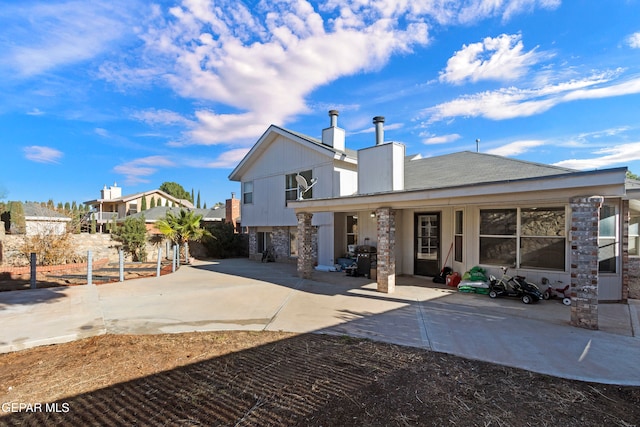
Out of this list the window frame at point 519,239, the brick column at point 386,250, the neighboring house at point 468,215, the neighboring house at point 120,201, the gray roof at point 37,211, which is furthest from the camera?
the neighboring house at point 120,201

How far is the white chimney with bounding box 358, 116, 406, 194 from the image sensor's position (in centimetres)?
1092

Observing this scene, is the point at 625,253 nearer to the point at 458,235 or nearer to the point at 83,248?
the point at 458,235

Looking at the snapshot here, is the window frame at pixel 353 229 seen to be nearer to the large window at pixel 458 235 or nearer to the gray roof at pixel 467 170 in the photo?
the gray roof at pixel 467 170

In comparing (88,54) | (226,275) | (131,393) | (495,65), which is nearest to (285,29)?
(88,54)

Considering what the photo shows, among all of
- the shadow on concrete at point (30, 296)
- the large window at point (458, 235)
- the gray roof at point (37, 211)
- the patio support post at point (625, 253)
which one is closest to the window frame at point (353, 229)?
the large window at point (458, 235)

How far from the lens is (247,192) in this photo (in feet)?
60.4

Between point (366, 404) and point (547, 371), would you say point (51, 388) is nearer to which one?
point (366, 404)

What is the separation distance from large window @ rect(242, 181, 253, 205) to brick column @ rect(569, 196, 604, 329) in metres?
15.3

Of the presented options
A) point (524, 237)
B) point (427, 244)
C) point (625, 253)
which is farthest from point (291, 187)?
point (625, 253)

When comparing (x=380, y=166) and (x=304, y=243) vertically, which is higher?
(x=380, y=166)

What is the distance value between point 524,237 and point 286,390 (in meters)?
7.67

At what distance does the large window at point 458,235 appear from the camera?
31.9ft

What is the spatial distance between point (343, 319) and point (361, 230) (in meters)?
6.62

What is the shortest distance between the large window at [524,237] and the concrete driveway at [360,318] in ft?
3.92
